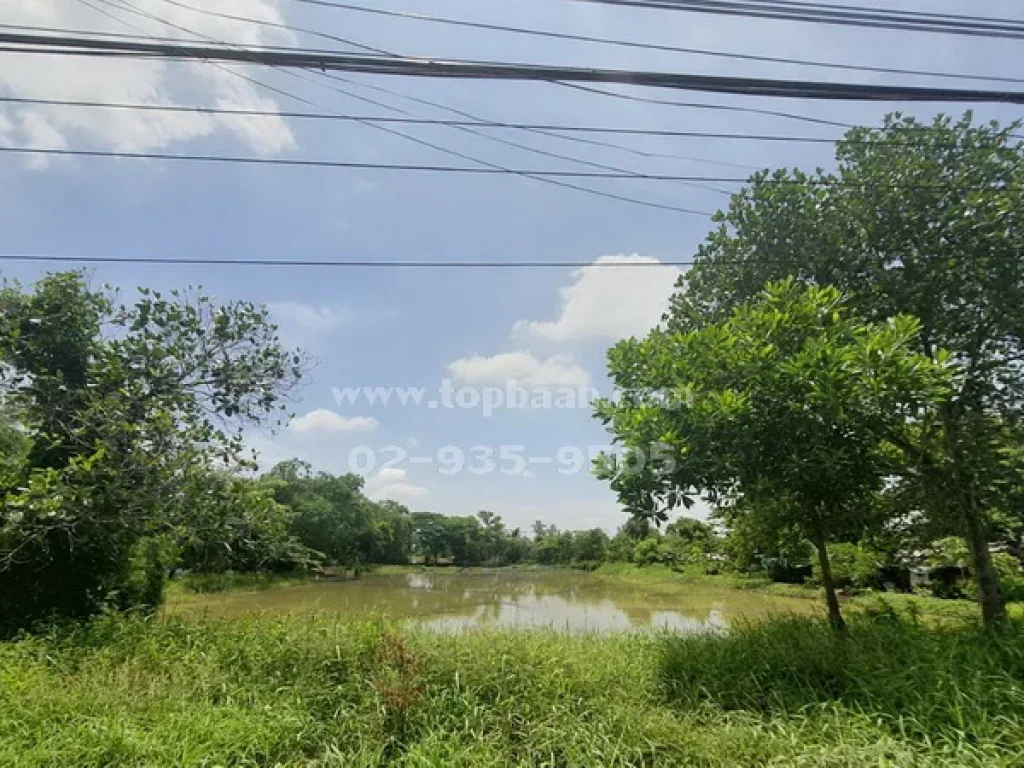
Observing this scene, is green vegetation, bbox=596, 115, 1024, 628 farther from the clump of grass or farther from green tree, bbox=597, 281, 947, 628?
the clump of grass

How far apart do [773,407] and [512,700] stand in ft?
9.33

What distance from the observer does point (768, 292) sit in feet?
15.0

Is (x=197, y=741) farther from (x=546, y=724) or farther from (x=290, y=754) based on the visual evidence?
(x=546, y=724)

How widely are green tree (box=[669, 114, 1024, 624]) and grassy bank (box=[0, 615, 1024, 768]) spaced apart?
1.49 m

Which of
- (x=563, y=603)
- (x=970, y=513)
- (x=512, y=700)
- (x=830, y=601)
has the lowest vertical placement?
(x=563, y=603)

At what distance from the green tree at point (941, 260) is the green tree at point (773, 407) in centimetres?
90

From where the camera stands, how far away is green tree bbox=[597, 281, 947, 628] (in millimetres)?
3711

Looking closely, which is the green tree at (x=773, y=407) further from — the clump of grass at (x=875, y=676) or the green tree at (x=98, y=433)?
the green tree at (x=98, y=433)

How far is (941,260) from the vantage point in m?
4.99

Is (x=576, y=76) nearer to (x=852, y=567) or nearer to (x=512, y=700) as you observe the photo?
(x=512, y=700)

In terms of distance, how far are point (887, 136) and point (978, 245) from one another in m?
1.53

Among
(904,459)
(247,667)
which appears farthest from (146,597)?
(904,459)

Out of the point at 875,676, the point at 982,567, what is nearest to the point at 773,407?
the point at 875,676

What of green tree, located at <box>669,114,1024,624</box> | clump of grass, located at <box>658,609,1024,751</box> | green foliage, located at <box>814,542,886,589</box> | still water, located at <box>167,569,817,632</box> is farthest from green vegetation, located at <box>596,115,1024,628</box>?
still water, located at <box>167,569,817,632</box>
